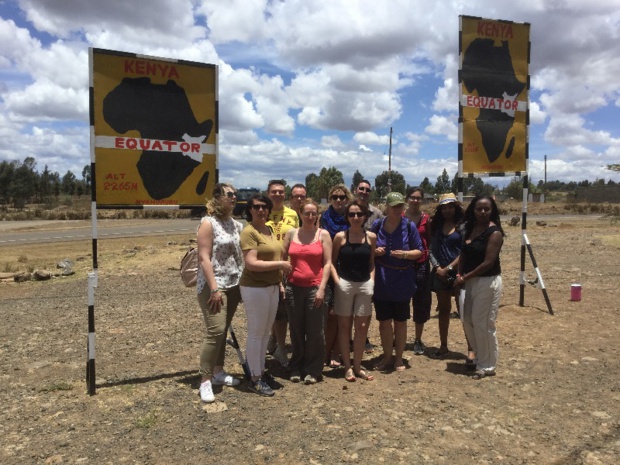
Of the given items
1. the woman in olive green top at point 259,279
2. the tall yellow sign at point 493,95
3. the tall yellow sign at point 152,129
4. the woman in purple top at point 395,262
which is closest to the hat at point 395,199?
the woman in purple top at point 395,262

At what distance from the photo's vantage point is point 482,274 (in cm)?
478

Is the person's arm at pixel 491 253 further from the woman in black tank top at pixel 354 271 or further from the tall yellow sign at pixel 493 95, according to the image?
the tall yellow sign at pixel 493 95

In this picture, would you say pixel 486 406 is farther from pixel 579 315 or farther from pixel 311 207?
pixel 579 315

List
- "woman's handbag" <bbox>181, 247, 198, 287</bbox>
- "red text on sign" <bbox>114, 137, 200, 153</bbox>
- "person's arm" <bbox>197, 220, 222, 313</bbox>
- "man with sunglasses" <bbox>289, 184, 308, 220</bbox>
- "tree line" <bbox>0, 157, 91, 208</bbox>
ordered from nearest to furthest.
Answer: "person's arm" <bbox>197, 220, 222, 313</bbox> < "woman's handbag" <bbox>181, 247, 198, 287</bbox> < "red text on sign" <bbox>114, 137, 200, 153</bbox> < "man with sunglasses" <bbox>289, 184, 308, 220</bbox> < "tree line" <bbox>0, 157, 91, 208</bbox>

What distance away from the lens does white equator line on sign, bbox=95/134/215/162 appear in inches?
182

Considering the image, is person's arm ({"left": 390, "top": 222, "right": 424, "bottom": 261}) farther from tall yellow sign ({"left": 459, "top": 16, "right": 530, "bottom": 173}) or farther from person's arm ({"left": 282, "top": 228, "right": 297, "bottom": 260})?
tall yellow sign ({"left": 459, "top": 16, "right": 530, "bottom": 173})

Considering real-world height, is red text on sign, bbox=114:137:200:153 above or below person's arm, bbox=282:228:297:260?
above

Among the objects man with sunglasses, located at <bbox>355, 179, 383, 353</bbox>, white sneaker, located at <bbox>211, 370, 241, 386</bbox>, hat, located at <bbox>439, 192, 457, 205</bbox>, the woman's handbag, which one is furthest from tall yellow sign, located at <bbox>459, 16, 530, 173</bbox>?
white sneaker, located at <bbox>211, 370, 241, 386</bbox>

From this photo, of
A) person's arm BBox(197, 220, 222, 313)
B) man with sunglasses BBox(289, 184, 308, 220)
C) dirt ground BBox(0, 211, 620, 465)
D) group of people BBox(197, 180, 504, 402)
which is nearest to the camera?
dirt ground BBox(0, 211, 620, 465)

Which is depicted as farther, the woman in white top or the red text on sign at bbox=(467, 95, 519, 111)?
the red text on sign at bbox=(467, 95, 519, 111)

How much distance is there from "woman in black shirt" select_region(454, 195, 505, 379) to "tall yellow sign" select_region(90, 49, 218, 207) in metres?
2.79

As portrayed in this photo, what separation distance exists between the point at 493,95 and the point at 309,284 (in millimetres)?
4679

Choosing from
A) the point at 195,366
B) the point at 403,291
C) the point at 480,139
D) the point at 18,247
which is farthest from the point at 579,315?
the point at 18,247

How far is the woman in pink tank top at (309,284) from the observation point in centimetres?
453
